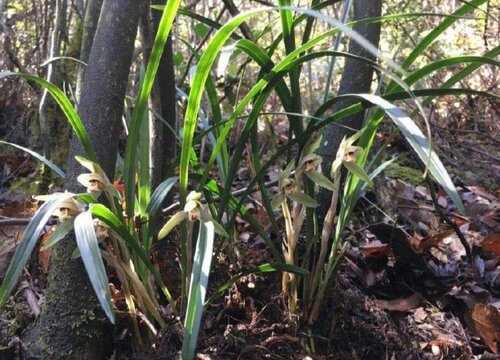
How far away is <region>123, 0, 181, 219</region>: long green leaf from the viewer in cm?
99

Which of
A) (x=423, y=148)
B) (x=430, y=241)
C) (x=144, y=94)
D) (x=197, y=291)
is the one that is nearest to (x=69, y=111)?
(x=144, y=94)

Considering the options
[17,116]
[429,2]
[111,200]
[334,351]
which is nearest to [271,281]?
[334,351]

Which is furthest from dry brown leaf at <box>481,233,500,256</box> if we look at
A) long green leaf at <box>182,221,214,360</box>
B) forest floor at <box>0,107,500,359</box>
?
long green leaf at <box>182,221,214,360</box>

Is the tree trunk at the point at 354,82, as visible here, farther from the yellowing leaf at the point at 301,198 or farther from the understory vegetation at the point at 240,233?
the yellowing leaf at the point at 301,198

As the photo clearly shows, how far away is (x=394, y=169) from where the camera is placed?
2885 mm

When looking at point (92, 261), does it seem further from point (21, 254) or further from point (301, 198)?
point (301, 198)

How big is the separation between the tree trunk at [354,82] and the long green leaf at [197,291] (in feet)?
2.02

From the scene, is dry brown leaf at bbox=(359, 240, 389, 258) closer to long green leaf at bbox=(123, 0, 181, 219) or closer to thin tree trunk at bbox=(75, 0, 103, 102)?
long green leaf at bbox=(123, 0, 181, 219)

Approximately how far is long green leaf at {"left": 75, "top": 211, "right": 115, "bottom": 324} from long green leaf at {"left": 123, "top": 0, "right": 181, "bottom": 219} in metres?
0.29

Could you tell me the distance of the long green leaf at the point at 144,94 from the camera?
3.26 feet

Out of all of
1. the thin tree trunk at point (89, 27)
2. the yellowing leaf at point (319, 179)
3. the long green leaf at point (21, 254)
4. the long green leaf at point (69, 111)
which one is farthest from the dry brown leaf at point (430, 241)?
the thin tree trunk at point (89, 27)

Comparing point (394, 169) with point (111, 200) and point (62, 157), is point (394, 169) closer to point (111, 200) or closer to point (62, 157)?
point (62, 157)

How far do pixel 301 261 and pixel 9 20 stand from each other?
2817 millimetres

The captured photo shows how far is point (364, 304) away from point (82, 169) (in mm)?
801
